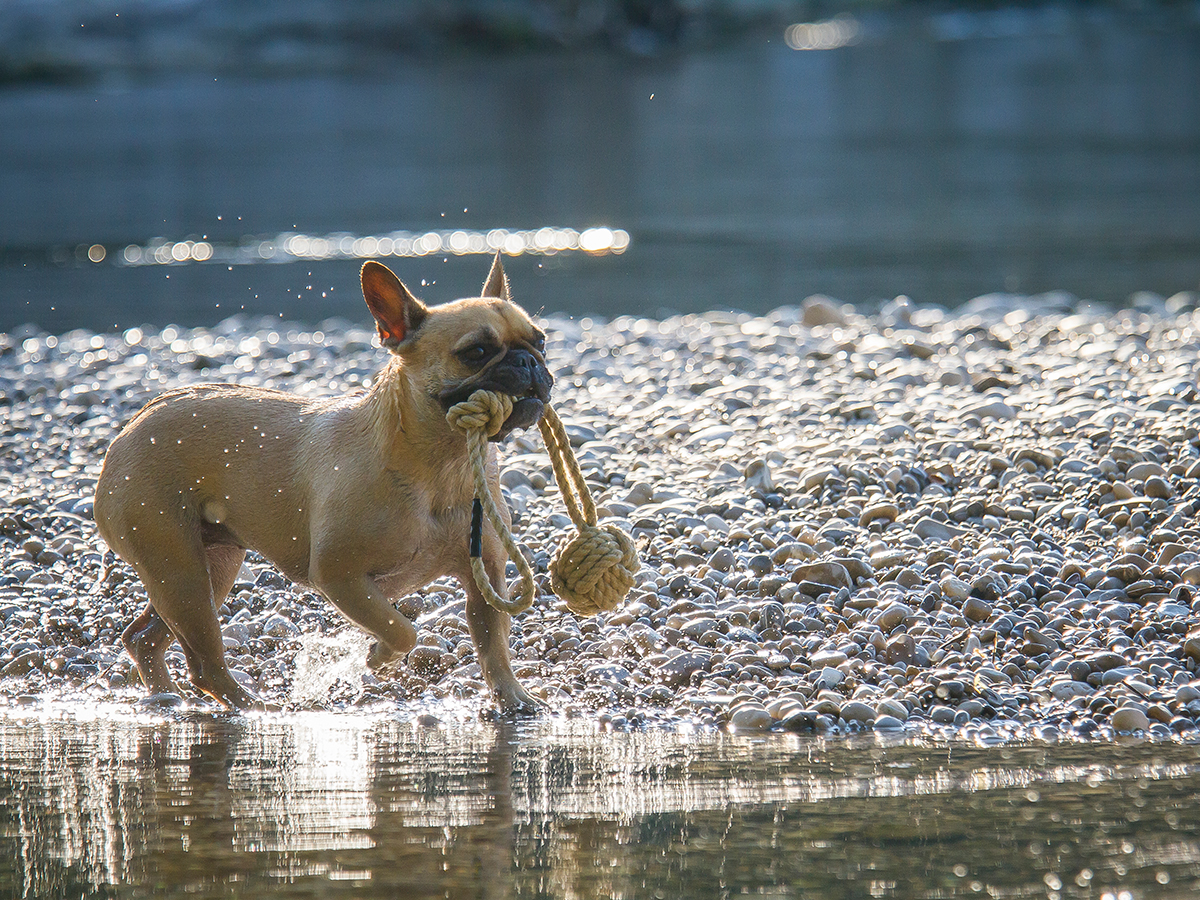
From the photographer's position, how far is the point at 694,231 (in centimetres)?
2186

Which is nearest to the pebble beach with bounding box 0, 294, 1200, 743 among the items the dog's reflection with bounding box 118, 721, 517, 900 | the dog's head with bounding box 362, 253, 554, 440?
the dog's reflection with bounding box 118, 721, 517, 900

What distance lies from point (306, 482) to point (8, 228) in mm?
21688

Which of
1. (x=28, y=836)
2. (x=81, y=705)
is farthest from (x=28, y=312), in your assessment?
(x=28, y=836)

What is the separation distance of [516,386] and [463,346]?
24 centimetres

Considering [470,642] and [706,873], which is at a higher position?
[470,642]

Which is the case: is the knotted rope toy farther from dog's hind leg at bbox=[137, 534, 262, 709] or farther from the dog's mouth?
dog's hind leg at bbox=[137, 534, 262, 709]

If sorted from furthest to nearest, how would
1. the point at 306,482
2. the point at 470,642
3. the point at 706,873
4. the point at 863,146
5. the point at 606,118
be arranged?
the point at 606,118
the point at 863,146
the point at 470,642
the point at 306,482
the point at 706,873

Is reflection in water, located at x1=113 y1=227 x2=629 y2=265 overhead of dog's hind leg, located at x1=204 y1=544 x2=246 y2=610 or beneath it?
overhead

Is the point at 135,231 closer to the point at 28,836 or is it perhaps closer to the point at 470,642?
the point at 470,642

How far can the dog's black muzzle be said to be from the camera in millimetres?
4871

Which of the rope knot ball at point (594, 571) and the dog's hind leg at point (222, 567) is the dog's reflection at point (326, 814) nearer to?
the rope knot ball at point (594, 571)

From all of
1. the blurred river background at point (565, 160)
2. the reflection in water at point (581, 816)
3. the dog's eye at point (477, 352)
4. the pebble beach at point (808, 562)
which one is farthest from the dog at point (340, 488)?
the blurred river background at point (565, 160)

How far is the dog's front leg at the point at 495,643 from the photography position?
17.5ft

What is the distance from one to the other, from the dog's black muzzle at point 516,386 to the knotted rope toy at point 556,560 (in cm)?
4
